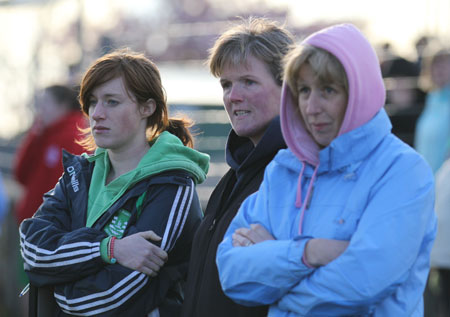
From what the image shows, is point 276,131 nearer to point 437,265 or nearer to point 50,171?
point 437,265

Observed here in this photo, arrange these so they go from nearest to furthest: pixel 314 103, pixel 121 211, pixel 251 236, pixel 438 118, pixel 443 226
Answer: pixel 314 103 < pixel 251 236 < pixel 121 211 < pixel 443 226 < pixel 438 118

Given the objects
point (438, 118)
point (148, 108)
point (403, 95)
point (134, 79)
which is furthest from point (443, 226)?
point (134, 79)

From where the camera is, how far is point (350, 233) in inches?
101

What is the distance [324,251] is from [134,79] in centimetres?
135

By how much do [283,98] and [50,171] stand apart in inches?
156

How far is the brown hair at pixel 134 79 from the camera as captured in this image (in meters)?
3.50

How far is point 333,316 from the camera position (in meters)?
2.56

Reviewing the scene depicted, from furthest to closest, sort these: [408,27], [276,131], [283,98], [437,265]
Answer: [408,27], [437,265], [276,131], [283,98]

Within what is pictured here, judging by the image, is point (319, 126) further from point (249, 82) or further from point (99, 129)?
point (99, 129)

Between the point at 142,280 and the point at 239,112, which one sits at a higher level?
the point at 239,112

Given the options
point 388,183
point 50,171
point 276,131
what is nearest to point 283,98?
point 276,131

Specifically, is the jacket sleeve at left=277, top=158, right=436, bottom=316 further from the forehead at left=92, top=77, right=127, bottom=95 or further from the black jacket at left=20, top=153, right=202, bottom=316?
the forehead at left=92, top=77, right=127, bottom=95

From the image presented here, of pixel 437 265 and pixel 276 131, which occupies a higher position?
pixel 276 131

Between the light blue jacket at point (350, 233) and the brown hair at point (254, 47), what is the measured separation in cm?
58
